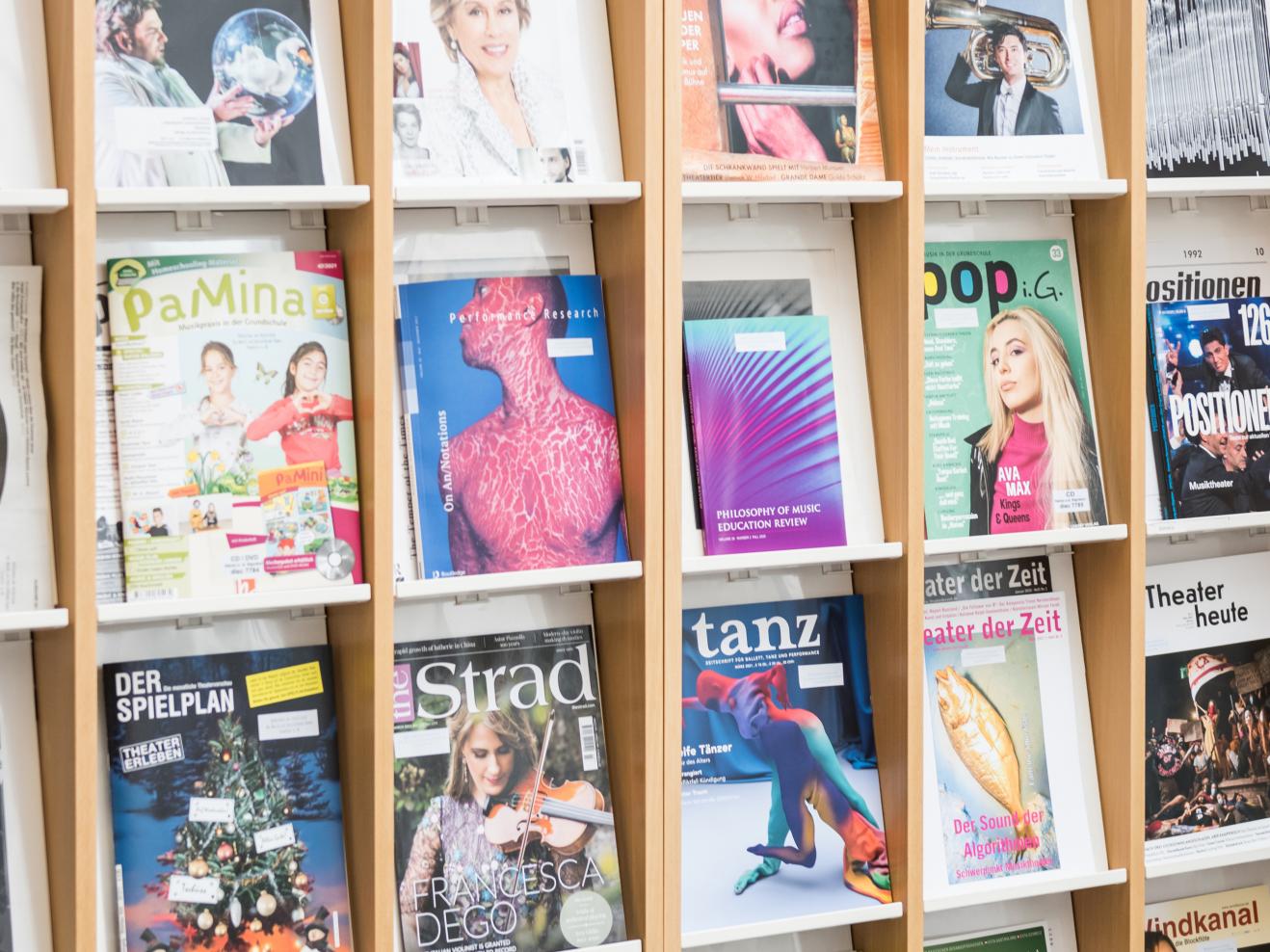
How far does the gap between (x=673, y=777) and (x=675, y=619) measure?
229mm

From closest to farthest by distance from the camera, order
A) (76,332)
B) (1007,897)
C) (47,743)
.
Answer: (76,332)
(47,743)
(1007,897)

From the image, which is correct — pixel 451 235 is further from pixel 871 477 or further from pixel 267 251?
pixel 871 477

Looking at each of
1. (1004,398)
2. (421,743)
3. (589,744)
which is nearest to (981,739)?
(1004,398)

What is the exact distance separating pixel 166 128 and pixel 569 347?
0.63 meters

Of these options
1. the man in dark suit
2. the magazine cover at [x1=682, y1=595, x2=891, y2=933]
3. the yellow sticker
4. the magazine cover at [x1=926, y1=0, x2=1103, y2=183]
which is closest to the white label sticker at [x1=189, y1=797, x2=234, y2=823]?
the yellow sticker

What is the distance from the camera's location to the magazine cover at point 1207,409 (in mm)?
2506

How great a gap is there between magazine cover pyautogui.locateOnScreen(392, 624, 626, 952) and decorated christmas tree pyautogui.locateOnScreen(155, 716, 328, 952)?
0.16 m

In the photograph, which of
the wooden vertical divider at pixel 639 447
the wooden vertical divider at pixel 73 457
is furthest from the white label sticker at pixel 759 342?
the wooden vertical divider at pixel 73 457

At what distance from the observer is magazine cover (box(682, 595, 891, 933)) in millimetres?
2273

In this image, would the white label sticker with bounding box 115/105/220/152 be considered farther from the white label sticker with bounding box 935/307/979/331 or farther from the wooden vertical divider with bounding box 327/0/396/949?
the white label sticker with bounding box 935/307/979/331

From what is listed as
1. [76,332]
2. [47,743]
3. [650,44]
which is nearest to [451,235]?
[650,44]

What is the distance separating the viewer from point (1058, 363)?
96.9 inches

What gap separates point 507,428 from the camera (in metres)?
2.16

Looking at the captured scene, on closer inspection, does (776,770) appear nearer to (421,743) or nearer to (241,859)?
(421,743)
